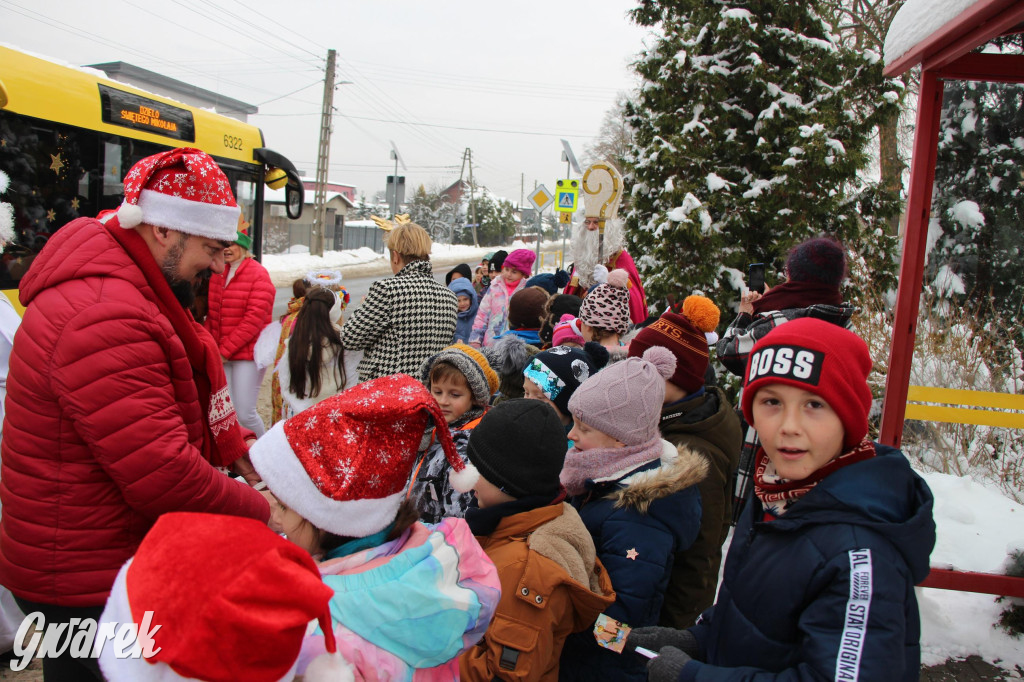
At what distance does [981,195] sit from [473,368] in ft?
10.5

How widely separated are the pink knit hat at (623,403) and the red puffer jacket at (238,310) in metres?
3.59

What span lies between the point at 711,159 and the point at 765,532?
6109 millimetres

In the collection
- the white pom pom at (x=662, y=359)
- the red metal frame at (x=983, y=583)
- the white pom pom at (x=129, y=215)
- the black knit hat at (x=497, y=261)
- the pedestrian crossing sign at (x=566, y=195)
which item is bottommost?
the red metal frame at (x=983, y=583)

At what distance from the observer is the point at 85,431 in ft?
5.85

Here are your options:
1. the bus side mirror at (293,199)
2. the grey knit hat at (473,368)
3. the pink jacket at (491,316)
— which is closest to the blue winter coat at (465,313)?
the pink jacket at (491,316)

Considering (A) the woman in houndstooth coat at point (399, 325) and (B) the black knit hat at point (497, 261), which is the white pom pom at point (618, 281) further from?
(B) the black knit hat at point (497, 261)

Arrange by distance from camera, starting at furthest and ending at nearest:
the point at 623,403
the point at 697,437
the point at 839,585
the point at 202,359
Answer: the point at 697,437 < the point at 623,403 < the point at 202,359 < the point at 839,585

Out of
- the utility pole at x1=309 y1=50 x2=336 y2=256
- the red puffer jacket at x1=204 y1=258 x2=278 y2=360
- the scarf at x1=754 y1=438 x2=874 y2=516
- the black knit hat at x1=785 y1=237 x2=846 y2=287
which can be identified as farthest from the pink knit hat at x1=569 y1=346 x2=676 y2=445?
the utility pole at x1=309 y1=50 x2=336 y2=256

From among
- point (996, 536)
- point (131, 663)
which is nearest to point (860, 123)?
point (996, 536)

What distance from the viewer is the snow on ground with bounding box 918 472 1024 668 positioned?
3.58 m

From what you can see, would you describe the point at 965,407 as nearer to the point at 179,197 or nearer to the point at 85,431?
the point at 179,197

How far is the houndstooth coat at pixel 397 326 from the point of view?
392 cm

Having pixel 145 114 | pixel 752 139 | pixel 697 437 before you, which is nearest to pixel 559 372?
pixel 697 437

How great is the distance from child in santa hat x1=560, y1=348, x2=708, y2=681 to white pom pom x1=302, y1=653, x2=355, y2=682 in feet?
3.32
